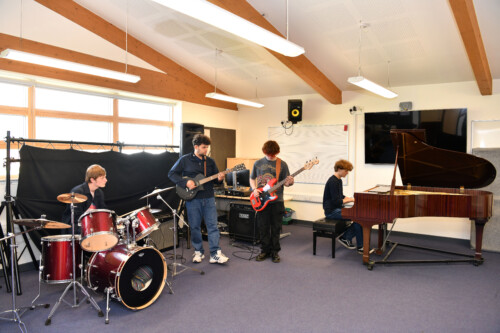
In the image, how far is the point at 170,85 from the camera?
6.41m

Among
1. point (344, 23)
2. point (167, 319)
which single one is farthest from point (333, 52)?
point (167, 319)

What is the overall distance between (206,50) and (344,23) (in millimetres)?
2386

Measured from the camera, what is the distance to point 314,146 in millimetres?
7066

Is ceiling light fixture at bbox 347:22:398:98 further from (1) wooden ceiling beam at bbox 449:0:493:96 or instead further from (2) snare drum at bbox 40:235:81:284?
(2) snare drum at bbox 40:235:81:284

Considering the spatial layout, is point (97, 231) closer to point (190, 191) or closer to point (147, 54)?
point (190, 191)

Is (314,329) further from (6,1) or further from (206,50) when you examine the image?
(6,1)

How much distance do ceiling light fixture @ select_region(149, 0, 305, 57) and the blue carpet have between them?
253 centimetres

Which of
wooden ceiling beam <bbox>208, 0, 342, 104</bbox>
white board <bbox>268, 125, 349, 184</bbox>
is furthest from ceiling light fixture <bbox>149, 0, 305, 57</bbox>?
white board <bbox>268, 125, 349, 184</bbox>

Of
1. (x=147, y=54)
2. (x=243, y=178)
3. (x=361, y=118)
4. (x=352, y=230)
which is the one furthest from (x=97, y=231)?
(x=361, y=118)

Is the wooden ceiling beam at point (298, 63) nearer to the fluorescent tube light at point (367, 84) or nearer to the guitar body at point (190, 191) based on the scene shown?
the fluorescent tube light at point (367, 84)

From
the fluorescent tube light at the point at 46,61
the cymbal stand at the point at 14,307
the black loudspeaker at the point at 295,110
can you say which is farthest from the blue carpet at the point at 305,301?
the black loudspeaker at the point at 295,110

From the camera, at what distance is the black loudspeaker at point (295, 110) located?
6.86 meters

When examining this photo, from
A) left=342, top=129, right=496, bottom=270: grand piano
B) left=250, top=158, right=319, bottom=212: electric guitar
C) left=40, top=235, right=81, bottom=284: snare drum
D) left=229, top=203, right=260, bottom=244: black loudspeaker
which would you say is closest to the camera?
left=40, top=235, right=81, bottom=284: snare drum

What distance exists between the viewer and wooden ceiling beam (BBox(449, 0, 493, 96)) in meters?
3.43
